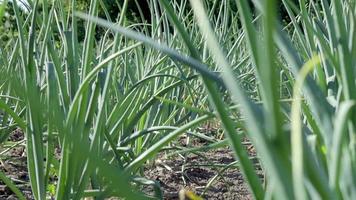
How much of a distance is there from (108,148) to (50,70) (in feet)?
0.84

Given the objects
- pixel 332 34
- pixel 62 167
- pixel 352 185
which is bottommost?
pixel 352 185

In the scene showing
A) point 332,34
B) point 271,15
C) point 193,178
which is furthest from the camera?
point 193,178

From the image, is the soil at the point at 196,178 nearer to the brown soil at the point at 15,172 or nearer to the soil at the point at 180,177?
the soil at the point at 180,177

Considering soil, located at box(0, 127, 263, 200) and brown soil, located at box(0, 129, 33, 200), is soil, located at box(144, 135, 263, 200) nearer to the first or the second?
soil, located at box(0, 127, 263, 200)

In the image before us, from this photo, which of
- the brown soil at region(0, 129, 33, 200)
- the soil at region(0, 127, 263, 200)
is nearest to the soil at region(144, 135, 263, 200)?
the soil at region(0, 127, 263, 200)

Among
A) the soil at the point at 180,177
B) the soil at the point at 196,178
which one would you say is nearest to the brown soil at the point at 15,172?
the soil at the point at 180,177

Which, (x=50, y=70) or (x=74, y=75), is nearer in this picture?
(x=50, y=70)

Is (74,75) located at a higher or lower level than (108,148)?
higher

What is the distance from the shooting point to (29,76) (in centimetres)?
→ 107

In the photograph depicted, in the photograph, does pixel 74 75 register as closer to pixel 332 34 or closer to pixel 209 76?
pixel 332 34

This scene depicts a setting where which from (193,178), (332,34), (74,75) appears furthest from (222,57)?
(193,178)

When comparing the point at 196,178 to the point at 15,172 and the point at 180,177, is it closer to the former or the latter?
the point at 180,177

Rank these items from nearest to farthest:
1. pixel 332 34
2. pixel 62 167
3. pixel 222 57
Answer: pixel 222 57 < pixel 332 34 < pixel 62 167

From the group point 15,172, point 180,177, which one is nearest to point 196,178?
point 180,177
